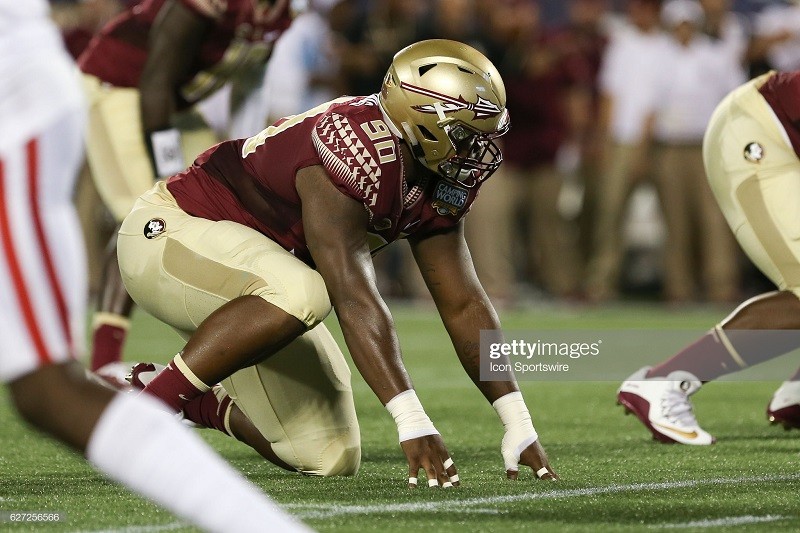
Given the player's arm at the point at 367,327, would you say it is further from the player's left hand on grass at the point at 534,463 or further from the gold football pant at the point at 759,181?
the gold football pant at the point at 759,181

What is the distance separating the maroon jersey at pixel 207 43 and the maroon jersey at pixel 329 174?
1.40m

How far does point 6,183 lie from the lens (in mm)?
2150

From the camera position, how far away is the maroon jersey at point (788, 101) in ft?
14.2

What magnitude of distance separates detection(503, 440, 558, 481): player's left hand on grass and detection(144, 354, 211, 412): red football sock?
29.5 inches

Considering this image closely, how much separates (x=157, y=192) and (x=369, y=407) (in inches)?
62.1

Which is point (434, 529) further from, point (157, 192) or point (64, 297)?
point (157, 192)

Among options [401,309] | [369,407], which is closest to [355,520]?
[369,407]

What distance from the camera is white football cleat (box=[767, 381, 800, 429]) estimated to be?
448cm

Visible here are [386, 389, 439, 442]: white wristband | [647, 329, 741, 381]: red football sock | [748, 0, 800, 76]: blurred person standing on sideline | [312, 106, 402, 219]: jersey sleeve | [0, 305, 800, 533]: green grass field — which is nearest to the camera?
[0, 305, 800, 533]: green grass field

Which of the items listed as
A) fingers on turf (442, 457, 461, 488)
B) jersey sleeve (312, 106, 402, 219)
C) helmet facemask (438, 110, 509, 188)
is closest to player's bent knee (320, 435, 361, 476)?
fingers on turf (442, 457, 461, 488)

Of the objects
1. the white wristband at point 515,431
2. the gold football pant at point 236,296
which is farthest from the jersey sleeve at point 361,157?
the white wristband at point 515,431

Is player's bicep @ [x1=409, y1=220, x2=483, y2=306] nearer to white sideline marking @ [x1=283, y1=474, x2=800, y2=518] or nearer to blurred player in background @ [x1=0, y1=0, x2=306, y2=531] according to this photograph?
white sideline marking @ [x1=283, y1=474, x2=800, y2=518]

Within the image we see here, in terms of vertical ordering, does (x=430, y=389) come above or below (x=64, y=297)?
below

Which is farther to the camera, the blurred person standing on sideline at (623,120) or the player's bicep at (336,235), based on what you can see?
the blurred person standing on sideline at (623,120)
